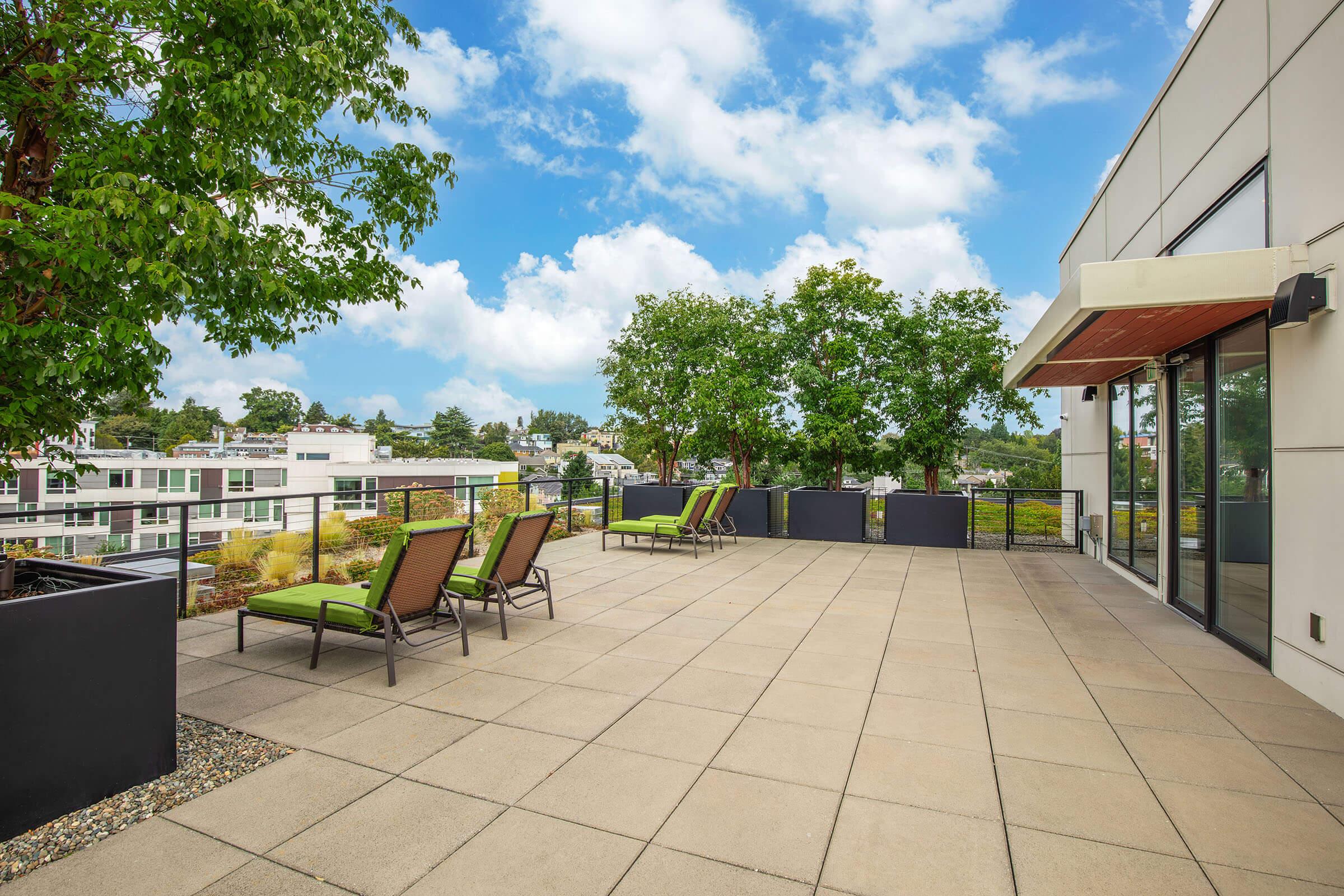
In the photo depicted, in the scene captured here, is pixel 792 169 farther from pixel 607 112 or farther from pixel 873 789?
pixel 873 789

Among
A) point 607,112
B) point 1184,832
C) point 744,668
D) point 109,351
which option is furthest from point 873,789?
point 607,112

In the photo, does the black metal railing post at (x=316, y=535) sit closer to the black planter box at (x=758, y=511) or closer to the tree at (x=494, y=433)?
the black planter box at (x=758, y=511)

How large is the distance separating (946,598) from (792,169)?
15.4 metres

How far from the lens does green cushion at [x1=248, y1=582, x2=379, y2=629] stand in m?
4.09

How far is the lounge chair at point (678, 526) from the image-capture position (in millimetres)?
9242

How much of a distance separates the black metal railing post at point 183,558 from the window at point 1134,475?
9327mm

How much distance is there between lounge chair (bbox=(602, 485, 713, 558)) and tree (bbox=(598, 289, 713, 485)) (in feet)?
9.57

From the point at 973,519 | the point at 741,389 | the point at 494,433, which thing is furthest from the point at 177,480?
the point at 494,433

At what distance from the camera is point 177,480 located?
3734 centimetres

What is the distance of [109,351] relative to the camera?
315 centimetres

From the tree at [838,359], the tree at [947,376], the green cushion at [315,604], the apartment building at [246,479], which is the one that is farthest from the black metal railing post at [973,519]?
the apartment building at [246,479]

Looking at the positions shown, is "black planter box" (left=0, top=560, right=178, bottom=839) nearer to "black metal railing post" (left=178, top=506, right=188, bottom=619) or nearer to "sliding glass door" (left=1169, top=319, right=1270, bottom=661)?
"black metal railing post" (left=178, top=506, right=188, bottom=619)

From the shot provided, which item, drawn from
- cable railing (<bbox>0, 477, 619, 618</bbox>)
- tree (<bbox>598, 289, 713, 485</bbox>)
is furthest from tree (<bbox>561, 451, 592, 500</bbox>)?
tree (<bbox>598, 289, 713, 485</bbox>)

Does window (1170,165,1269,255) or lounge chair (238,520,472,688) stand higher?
window (1170,165,1269,255)
